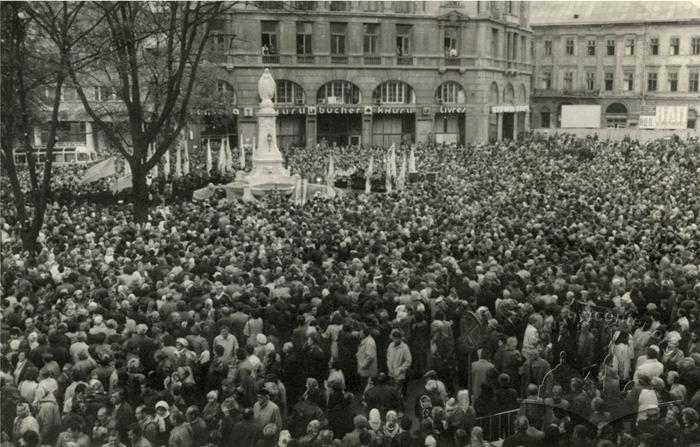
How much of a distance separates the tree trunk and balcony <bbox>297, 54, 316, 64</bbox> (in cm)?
2971

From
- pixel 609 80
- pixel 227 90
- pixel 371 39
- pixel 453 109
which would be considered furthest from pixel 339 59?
pixel 609 80

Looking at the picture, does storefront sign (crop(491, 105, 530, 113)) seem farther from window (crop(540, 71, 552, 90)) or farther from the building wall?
window (crop(540, 71, 552, 90))

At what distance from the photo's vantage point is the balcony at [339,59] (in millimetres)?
54897

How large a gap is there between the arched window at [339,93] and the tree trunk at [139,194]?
30355 mm

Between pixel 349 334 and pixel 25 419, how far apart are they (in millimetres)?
4952

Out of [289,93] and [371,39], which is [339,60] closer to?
[371,39]

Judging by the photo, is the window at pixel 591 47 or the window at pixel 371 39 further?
the window at pixel 591 47

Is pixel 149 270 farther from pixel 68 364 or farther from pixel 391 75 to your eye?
pixel 391 75

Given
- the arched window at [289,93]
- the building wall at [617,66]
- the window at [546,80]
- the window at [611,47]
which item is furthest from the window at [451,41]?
the window at [611,47]

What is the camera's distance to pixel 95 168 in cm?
3666

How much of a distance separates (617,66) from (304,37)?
Answer: 3458cm

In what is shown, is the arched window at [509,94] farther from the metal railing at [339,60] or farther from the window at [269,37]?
the window at [269,37]

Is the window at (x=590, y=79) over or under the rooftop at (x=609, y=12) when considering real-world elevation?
under

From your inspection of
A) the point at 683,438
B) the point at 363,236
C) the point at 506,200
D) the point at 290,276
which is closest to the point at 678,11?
the point at 506,200
